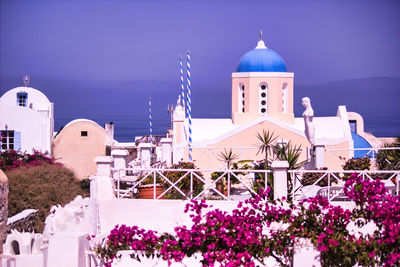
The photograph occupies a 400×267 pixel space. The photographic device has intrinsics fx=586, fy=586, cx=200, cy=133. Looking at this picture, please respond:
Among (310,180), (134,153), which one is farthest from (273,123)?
(134,153)

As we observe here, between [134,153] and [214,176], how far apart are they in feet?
54.6

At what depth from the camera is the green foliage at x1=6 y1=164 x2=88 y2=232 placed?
20.8 metres

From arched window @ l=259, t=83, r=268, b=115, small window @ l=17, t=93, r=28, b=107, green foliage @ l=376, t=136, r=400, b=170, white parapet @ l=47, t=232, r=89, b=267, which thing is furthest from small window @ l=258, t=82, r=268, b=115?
white parapet @ l=47, t=232, r=89, b=267

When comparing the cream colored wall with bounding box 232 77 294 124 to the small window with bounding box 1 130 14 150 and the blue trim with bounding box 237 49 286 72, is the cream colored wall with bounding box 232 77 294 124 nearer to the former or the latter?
the blue trim with bounding box 237 49 286 72

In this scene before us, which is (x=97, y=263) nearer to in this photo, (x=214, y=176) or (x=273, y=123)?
(x=214, y=176)

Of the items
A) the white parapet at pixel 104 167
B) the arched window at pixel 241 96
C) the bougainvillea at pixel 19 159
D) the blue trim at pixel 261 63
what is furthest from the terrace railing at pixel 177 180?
the bougainvillea at pixel 19 159

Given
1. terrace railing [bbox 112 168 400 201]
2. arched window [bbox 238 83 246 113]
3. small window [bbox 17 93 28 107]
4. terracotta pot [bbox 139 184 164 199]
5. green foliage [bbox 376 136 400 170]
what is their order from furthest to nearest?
small window [bbox 17 93 28 107] → arched window [bbox 238 83 246 113] → green foliage [bbox 376 136 400 170] → terracotta pot [bbox 139 184 164 199] → terrace railing [bbox 112 168 400 201]

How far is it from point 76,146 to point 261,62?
12059 mm

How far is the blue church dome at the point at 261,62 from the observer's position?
1025 inches

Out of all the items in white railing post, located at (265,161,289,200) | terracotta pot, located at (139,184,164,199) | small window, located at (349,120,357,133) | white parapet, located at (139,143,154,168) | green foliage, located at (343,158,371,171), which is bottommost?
terracotta pot, located at (139,184,164,199)

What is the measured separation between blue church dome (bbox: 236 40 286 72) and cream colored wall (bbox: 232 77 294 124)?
47cm

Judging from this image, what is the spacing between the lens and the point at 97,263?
7.47 meters

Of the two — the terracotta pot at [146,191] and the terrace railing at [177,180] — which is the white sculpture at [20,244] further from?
the terracotta pot at [146,191]

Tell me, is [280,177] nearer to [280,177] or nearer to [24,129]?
[280,177]
